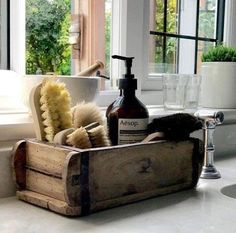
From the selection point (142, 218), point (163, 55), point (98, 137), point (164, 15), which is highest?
point (164, 15)

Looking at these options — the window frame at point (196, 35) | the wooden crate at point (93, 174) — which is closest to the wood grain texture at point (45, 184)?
the wooden crate at point (93, 174)

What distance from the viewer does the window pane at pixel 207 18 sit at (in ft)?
5.54

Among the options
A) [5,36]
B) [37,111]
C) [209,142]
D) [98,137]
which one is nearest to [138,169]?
[98,137]

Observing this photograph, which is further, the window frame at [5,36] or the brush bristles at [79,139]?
the window frame at [5,36]

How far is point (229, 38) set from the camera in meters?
1.75

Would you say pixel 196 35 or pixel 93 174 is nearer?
Result: pixel 93 174

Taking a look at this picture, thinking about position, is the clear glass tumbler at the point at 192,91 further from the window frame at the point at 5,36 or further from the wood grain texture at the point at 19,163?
the wood grain texture at the point at 19,163

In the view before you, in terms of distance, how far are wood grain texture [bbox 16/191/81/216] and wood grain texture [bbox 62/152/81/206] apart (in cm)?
1

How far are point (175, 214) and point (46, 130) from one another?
0.83ft

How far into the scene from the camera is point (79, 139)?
0.74 m

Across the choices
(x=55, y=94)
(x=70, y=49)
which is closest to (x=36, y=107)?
(x=55, y=94)

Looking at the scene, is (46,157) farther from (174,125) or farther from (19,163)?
(174,125)

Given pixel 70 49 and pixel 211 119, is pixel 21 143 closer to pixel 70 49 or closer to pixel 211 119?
pixel 211 119

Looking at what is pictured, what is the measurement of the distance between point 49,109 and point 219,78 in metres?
0.75
